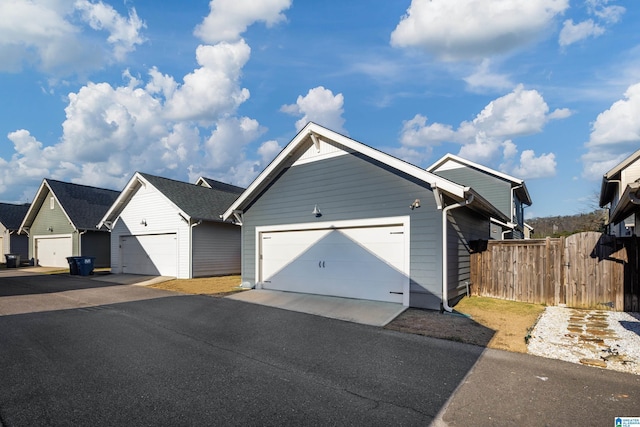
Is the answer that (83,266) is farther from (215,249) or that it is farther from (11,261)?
(11,261)

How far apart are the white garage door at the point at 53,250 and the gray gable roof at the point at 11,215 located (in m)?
5.55

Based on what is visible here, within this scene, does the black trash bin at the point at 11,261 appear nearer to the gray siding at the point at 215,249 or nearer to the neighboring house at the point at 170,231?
the neighboring house at the point at 170,231

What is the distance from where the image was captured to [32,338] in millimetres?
6285

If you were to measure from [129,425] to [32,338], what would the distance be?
441cm

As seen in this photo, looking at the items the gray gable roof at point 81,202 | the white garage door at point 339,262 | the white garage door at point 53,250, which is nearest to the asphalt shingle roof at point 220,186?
the gray gable roof at point 81,202

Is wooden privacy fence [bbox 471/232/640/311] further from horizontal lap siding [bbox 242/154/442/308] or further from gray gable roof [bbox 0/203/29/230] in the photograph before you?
gray gable roof [bbox 0/203/29/230]

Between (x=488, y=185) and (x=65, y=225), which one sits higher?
(x=488, y=185)

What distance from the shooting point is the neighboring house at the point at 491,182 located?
19781 millimetres

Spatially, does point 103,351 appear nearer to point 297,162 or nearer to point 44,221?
point 297,162

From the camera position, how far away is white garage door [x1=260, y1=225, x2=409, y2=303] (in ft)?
30.9

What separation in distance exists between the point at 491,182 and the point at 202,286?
16.6m

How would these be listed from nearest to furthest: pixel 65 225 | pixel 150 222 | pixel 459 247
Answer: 1. pixel 459 247
2. pixel 150 222
3. pixel 65 225

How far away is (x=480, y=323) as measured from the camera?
7629 millimetres

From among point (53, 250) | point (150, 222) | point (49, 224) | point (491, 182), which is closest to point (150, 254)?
point (150, 222)
